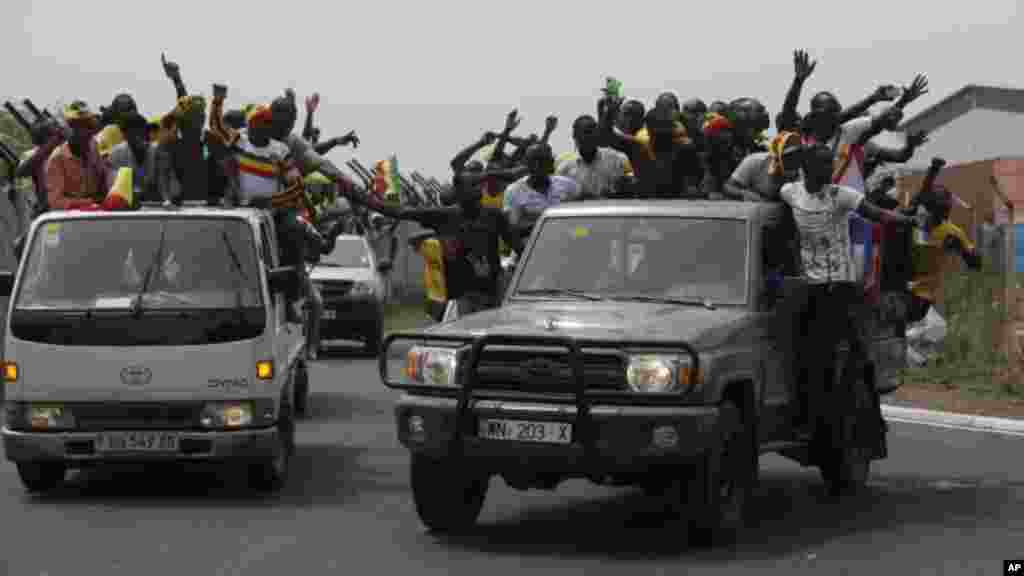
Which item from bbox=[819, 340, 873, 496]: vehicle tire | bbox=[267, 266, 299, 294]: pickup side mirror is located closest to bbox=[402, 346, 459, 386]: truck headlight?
bbox=[267, 266, 299, 294]: pickup side mirror

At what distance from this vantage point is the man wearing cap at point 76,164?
15148 mm

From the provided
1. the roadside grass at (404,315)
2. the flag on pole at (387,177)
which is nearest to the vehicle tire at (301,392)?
the roadside grass at (404,315)

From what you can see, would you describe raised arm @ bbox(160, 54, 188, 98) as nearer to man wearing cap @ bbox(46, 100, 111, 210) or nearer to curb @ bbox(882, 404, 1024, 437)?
man wearing cap @ bbox(46, 100, 111, 210)

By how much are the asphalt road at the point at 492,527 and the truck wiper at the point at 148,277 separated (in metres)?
1.19

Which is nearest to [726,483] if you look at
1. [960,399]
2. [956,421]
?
[956,421]

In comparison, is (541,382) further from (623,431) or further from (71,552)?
(71,552)

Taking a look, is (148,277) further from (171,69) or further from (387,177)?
(387,177)

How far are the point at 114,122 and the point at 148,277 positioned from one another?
163 inches

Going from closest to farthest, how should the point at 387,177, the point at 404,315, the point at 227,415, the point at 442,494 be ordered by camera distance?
the point at 442,494 → the point at 227,415 → the point at 404,315 → the point at 387,177

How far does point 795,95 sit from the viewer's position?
16141 millimetres

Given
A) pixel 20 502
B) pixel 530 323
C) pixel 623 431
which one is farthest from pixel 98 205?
pixel 623 431

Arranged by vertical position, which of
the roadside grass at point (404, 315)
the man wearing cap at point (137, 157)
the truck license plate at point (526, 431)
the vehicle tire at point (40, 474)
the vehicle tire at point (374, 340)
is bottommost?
the roadside grass at point (404, 315)

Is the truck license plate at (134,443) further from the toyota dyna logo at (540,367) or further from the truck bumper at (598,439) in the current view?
the toyota dyna logo at (540,367)

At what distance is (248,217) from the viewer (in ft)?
44.2
